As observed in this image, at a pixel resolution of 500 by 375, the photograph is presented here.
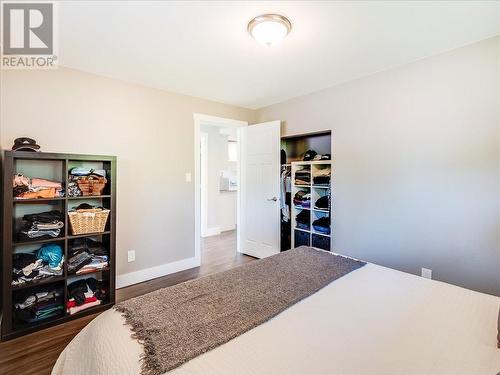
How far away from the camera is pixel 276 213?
3.56m

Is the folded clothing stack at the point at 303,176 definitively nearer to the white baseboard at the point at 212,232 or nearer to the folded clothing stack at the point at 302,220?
the folded clothing stack at the point at 302,220

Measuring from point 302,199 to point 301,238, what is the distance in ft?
1.74

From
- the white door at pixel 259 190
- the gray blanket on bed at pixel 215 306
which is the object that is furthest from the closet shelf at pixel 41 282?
the white door at pixel 259 190

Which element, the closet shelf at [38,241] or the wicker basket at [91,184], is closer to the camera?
the closet shelf at [38,241]

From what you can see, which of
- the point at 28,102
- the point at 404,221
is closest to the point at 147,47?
the point at 28,102

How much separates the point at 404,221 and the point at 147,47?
9.24 ft

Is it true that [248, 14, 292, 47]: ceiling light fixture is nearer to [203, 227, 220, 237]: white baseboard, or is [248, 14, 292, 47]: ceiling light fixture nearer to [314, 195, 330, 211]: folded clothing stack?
[314, 195, 330, 211]: folded clothing stack

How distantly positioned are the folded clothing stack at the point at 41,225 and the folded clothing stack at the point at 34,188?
0.19 m

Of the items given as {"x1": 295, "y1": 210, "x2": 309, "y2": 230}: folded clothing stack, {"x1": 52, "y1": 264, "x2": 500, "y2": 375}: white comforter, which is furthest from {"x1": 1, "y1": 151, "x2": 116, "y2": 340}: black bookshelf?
{"x1": 295, "y1": 210, "x2": 309, "y2": 230}: folded clothing stack

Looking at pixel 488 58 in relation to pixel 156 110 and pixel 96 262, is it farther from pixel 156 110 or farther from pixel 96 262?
pixel 96 262

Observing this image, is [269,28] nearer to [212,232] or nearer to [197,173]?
[197,173]

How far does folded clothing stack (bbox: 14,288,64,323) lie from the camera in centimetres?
199

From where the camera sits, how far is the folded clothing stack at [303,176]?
3.40 m

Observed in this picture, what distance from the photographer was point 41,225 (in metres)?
2.05
